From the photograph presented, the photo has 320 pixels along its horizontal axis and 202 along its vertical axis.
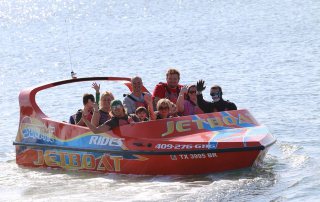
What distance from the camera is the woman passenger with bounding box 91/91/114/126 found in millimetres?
13844

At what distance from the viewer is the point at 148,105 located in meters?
13.8

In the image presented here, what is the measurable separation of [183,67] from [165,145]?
1510 cm

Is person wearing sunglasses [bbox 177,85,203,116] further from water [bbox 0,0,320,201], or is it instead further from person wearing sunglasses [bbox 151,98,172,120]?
water [bbox 0,0,320,201]

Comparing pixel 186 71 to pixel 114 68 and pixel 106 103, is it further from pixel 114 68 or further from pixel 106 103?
pixel 106 103

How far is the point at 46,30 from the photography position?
44094 millimetres

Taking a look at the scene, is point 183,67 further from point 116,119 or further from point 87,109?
point 116,119

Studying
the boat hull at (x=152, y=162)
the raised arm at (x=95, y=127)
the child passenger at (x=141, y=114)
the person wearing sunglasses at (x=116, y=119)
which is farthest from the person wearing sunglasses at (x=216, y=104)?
the raised arm at (x=95, y=127)

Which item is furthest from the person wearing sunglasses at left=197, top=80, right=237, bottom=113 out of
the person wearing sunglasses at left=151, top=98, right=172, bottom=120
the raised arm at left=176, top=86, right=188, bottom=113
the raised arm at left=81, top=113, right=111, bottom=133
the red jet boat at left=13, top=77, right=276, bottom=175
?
the raised arm at left=81, top=113, right=111, bottom=133

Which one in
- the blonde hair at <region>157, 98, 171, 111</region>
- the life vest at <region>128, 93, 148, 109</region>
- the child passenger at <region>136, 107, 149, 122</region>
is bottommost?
the child passenger at <region>136, 107, 149, 122</region>

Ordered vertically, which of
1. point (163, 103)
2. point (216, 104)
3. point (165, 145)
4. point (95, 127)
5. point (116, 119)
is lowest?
point (165, 145)

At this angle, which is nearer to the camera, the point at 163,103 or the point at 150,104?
the point at 163,103

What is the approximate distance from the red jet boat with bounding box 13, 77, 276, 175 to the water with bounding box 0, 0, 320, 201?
0.18 metres

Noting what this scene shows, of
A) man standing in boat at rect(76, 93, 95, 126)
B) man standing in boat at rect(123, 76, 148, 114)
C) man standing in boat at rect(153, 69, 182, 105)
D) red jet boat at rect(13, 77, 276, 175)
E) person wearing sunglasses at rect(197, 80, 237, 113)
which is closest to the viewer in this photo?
red jet boat at rect(13, 77, 276, 175)

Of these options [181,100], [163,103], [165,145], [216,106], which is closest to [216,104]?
[216,106]
